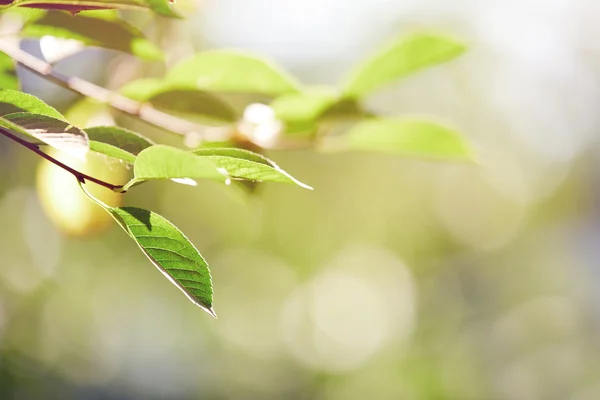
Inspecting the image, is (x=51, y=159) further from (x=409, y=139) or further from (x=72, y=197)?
(x=72, y=197)

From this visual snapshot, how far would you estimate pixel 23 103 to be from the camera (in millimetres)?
415

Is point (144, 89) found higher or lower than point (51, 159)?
higher

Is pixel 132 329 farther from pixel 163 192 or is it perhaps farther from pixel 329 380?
pixel 163 192

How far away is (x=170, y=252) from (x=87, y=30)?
1.04 ft

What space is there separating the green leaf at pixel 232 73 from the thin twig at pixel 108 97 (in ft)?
0.18

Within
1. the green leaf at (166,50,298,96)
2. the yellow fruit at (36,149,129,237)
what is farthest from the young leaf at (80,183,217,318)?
the yellow fruit at (36,149,129,237)

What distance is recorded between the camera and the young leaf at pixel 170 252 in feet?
1.48

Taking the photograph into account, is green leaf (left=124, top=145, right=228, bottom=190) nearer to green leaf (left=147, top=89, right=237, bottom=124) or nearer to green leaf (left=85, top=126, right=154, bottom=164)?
green leaf (left=85, top=126, right=154, bottom=164)

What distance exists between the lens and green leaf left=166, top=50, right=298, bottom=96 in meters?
0.81

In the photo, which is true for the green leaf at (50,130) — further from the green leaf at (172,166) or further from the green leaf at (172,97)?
the green leaf at (172,97)

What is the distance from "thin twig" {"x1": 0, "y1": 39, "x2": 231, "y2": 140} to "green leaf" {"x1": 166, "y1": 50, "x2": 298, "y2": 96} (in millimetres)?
54

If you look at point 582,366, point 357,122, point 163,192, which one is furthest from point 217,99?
A: point 582,366

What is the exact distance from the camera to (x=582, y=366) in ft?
27.8

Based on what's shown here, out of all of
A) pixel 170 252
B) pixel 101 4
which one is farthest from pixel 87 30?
pixel 170 252
